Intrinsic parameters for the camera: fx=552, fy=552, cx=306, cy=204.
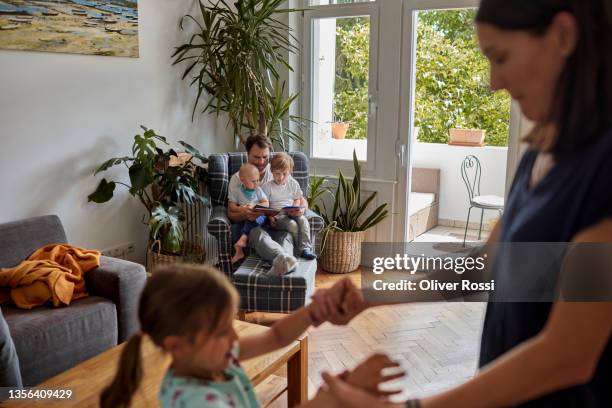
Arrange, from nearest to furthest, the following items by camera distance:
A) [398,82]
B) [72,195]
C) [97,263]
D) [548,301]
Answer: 1. [548,301]
2. [97,263]
3. [72,195]
4. [398,82]

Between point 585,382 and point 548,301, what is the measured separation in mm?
109

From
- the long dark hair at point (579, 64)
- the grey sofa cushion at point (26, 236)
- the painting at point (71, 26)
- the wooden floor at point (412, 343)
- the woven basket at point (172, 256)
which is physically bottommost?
the wooden floor at point (412, 343)

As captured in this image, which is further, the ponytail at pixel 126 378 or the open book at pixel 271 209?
the open book at pixel 271 209

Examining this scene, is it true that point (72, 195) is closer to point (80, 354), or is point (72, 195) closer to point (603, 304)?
point (80, 354)

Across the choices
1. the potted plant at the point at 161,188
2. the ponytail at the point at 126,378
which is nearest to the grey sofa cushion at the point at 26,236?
the potted plant at the point at 161,188

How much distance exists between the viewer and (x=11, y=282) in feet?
8.66

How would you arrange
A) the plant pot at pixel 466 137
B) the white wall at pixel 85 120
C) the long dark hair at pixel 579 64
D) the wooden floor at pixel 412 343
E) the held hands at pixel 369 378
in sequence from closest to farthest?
the long dark hair at pixel 579 64 → the held hands at pixel 369 378 → the wooden floor at pixel 412 343 → the white wall at pixel 85 120 → the plant pot at pixel 466 137

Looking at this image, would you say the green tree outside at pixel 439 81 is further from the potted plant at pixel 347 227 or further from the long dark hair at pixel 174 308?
the long dark hair at pixel 174 308

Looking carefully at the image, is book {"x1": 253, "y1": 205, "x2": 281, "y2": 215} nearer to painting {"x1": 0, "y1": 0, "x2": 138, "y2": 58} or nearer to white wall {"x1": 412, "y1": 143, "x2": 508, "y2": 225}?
painting {"x1": 0, "y1": 0, "x2": 138, "y2": 58}

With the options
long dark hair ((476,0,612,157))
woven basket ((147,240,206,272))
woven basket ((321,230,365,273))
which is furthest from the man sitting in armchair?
long dark hair ((476,0,612,157))

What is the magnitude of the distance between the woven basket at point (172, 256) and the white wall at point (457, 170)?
7.04 feet

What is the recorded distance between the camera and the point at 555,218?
695 millimetres

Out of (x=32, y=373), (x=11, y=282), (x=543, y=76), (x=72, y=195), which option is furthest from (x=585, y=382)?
(x=72, y=195)

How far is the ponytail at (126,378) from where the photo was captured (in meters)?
0.96
